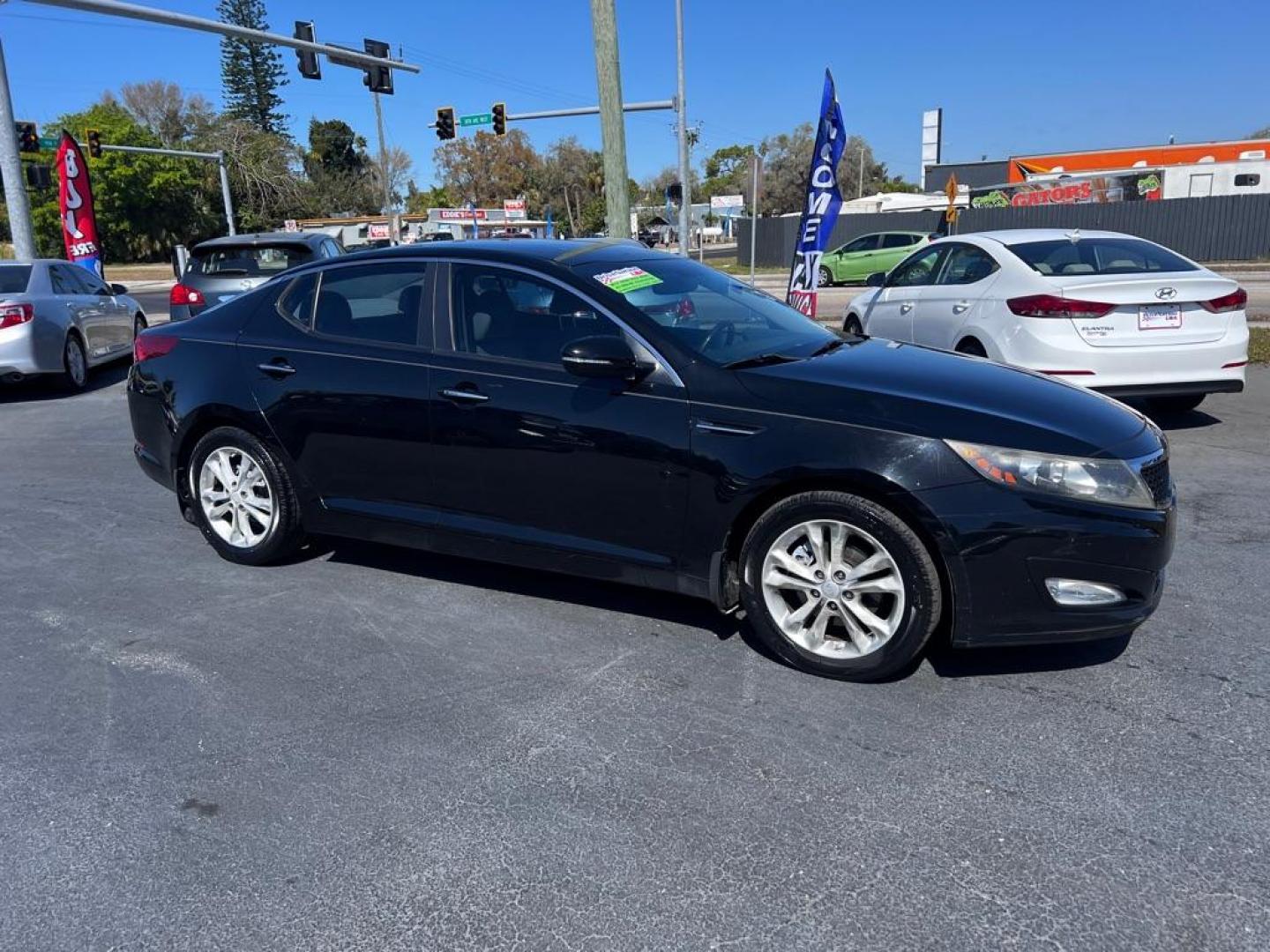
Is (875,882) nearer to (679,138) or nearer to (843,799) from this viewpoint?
(843,799)

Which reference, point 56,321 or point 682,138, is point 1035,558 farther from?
point 682,138

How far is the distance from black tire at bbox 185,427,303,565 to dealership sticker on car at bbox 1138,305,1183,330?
18.6 feet

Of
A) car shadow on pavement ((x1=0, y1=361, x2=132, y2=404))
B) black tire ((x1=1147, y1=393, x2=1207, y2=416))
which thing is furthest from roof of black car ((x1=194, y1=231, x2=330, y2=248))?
black tire ((x1=1147, y1=393, x2=1207, y2=416))

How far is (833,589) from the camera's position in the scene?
3688 millimetres

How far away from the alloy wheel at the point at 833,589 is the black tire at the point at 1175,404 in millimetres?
5916

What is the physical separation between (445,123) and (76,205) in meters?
11.3

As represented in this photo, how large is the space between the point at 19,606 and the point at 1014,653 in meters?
4.52

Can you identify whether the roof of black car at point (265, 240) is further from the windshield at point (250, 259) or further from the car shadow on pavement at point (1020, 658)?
the car shadow on pavement at point (1020, 658)

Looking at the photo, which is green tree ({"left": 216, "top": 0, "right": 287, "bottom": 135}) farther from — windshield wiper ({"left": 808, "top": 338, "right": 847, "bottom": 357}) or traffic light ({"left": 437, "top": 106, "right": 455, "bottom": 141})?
windshield wiper ({"left": 808, "top": 338, "right": 847, "bottom": 357})

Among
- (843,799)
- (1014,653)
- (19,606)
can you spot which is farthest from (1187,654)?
(19,606)

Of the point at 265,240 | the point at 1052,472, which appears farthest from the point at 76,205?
the point at 1052,472

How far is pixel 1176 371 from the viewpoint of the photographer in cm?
691

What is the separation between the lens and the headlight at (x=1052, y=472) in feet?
11.3

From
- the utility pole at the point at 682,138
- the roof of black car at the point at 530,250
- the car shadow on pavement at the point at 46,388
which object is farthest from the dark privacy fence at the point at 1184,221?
the roof of black car at the point at 530,250
